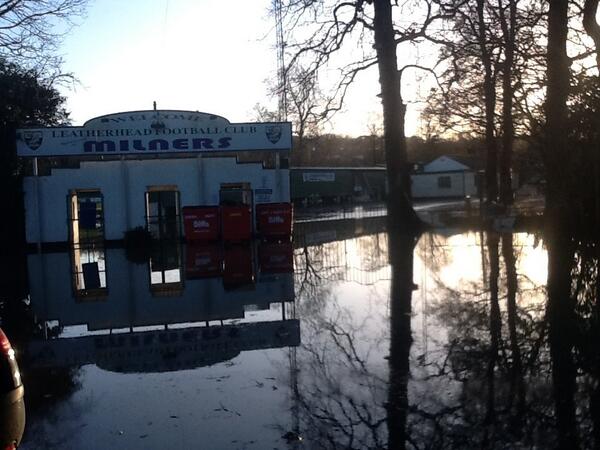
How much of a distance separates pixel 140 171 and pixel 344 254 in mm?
11240

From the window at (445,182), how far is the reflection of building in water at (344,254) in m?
44.8

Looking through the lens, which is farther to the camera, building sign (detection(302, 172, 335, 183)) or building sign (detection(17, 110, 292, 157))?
building sign (detection(302, 172, 335, 183))

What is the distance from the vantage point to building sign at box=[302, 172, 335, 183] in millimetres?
66375

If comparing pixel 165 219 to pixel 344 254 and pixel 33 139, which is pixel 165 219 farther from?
pixel 344 254

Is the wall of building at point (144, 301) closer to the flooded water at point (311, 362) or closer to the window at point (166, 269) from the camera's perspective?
the flooded water at point (311, 362)

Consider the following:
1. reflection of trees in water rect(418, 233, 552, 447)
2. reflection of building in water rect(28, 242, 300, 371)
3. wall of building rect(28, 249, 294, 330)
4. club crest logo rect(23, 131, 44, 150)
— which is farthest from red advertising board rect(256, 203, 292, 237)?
reflection of trees in water rect(418, 233, 552, 447)

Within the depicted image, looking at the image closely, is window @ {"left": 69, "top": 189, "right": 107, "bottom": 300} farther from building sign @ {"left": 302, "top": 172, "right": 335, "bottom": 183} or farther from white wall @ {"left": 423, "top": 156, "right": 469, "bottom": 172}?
white wall @ {"left": 423, "top": 156, "right": 469, "bottom": 172}

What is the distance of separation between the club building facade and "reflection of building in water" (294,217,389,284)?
276cm

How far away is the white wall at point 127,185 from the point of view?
29.0 meters

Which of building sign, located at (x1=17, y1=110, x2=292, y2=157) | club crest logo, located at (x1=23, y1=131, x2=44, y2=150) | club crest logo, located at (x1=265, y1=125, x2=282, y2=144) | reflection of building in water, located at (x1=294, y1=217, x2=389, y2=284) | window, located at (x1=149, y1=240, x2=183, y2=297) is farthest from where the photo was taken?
club crest logo, located at (x1=265, y1=125, x2=282, y2=144)

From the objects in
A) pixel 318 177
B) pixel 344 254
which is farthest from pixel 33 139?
pixel 318 177

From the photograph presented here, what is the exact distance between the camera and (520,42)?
1010 inches

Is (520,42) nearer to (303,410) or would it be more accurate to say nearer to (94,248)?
(94,248)

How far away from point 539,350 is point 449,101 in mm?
25154
